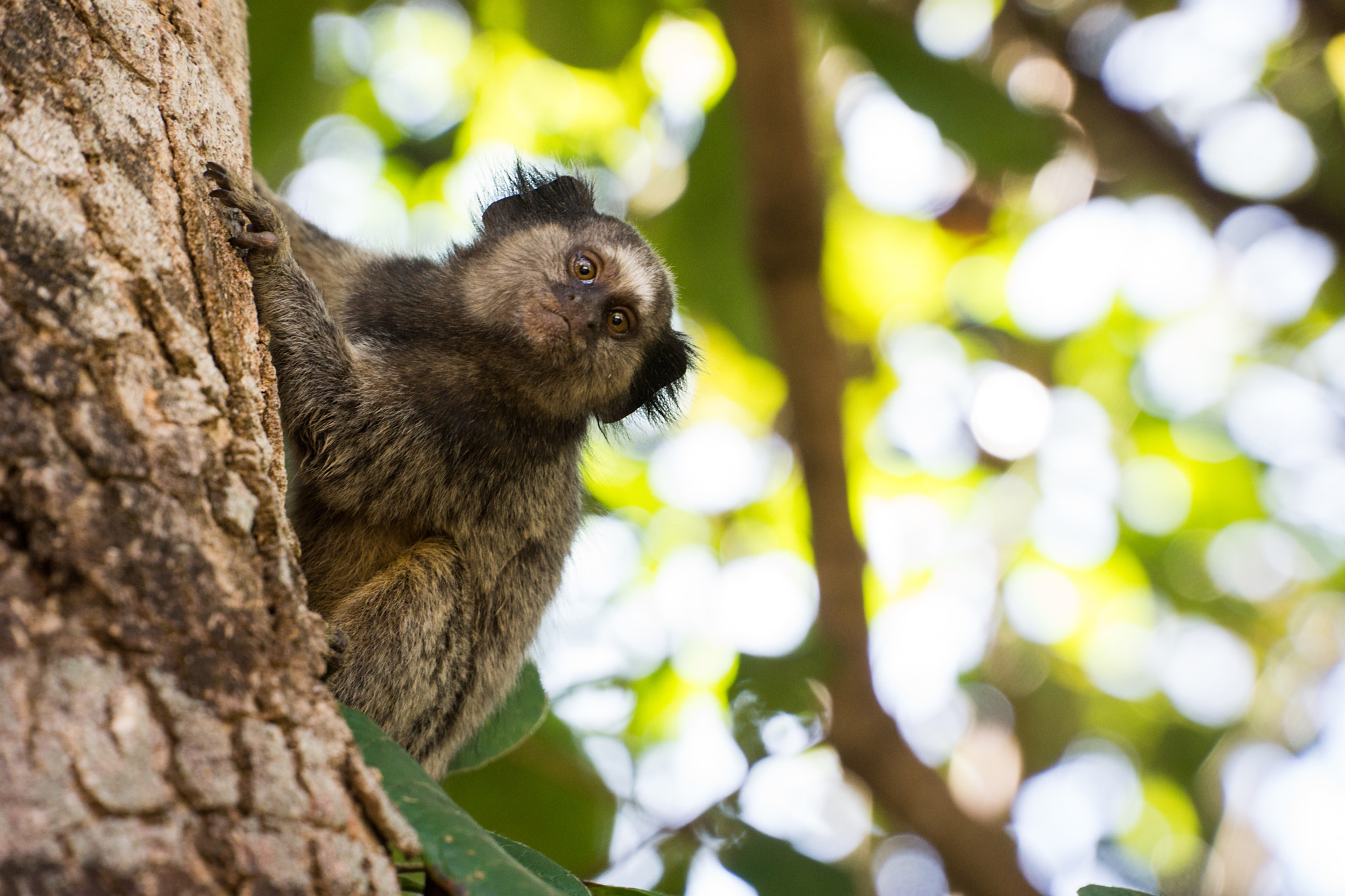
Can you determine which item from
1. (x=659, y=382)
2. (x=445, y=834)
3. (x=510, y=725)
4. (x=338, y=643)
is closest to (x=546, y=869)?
(x=445, y=834)

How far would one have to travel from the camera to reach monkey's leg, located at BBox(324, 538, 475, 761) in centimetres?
280

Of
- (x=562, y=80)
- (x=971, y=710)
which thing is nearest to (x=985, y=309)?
(x=971, y=710)

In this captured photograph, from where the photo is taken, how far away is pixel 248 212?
89.6 inches

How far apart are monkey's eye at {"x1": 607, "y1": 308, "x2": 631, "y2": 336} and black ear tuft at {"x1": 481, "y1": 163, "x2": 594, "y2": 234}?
0.40m

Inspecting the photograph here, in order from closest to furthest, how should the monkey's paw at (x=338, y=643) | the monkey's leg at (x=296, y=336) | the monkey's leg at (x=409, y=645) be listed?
1. the monkey's paw at (x=338, y=643)
2. the monkey's leg at (x=296, y=336)
3. the monkey's leg at (x=409, y=645)

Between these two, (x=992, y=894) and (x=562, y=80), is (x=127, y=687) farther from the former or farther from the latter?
(x=562, y=80)

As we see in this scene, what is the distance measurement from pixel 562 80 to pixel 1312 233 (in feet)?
13.6

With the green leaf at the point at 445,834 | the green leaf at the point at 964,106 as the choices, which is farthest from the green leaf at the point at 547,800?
the green leaf at the point at 964,106

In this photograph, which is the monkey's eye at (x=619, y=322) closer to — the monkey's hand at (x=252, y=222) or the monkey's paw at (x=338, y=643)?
the monkey's hand at (x=252, y=222)

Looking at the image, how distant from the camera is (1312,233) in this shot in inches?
234

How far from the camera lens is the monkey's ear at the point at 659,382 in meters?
4.05

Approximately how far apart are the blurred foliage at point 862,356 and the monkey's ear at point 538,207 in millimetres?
551

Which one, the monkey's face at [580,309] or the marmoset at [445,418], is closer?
the marmoset at [445,418]

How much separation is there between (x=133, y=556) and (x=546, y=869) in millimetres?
1019
